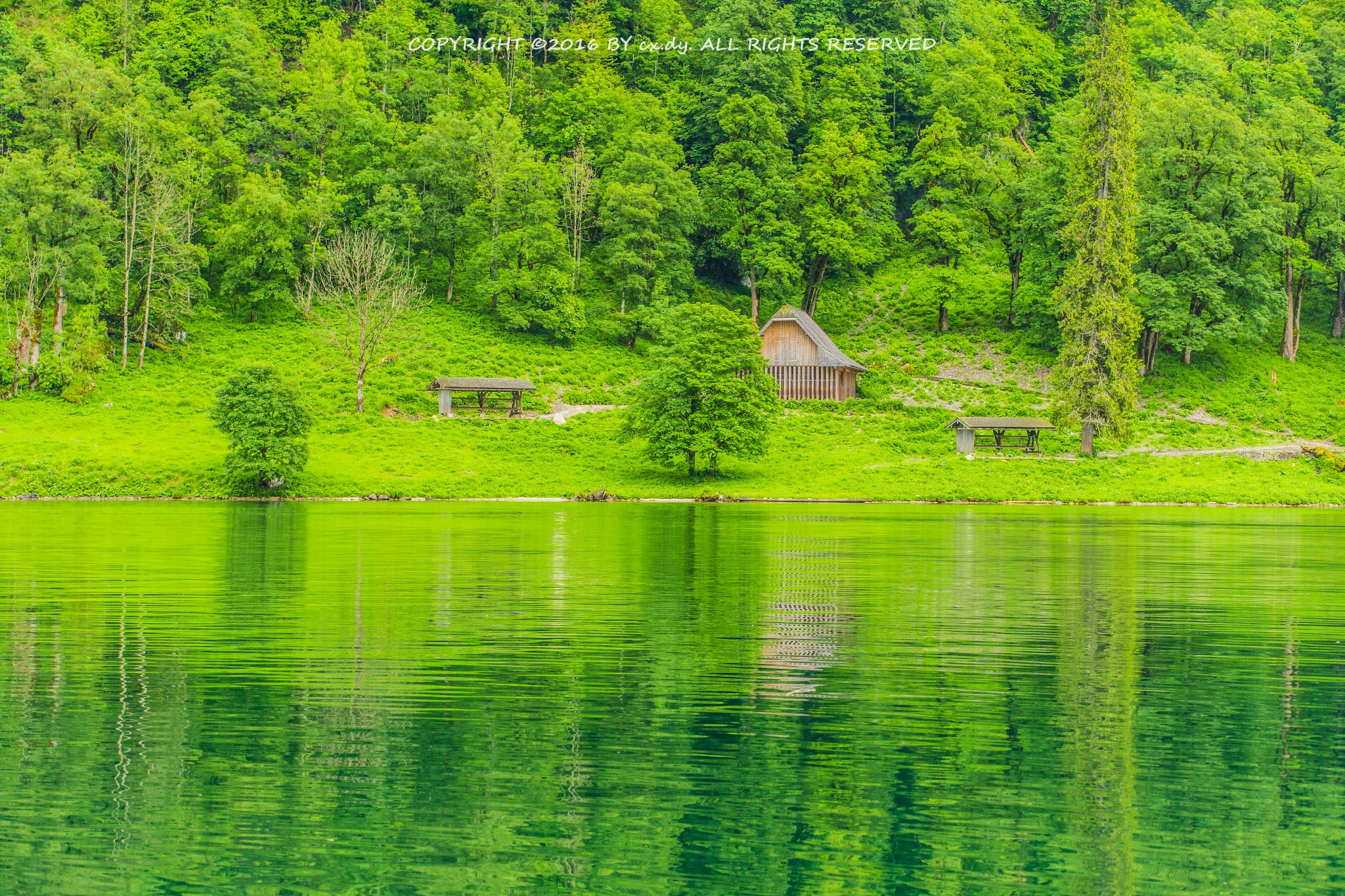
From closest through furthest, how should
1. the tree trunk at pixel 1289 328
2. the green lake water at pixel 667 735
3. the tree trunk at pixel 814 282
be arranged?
the green lake water at pixel 667 735 < the tree trunk at pixel 1289 328 < the tree trunk at pixel 814 282

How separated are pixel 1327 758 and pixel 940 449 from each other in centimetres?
6337

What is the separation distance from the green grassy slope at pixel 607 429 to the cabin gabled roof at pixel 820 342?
2152 mm

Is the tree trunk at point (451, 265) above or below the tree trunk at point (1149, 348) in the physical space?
above

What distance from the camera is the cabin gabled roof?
86.8 metres

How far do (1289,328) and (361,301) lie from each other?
2700 inches

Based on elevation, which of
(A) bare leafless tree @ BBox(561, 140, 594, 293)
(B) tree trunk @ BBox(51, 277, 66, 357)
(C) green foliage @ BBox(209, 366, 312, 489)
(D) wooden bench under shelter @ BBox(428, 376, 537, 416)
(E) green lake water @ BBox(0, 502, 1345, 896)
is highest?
(A) bare leafless tree @ BBox(561, 140, 594, 293)

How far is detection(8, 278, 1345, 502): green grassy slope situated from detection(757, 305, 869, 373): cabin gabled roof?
215cm

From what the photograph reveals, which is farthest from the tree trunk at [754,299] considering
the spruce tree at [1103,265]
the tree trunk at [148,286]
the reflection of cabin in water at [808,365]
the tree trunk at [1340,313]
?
the tree trunk at [1340,313]

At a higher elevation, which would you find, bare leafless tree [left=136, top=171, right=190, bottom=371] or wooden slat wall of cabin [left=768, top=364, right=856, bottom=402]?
bare leafless tree [left=136, top=171, right=190, bottom=371]

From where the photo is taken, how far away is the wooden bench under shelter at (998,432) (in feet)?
240

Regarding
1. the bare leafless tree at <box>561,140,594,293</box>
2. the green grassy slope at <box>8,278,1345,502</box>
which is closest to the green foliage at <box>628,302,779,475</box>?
the green grassy slope at <box>8,278,1345,502</box>

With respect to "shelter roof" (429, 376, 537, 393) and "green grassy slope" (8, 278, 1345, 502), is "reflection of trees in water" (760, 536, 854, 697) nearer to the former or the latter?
"green grassy slope" (8, 278, 1345, 502)

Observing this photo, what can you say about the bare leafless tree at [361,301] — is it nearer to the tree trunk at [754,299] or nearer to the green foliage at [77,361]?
the green foliage at [77,361]

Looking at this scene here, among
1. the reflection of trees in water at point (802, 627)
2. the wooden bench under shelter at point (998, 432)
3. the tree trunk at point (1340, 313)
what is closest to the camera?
the reflection of trees in water at point (802, 627)
